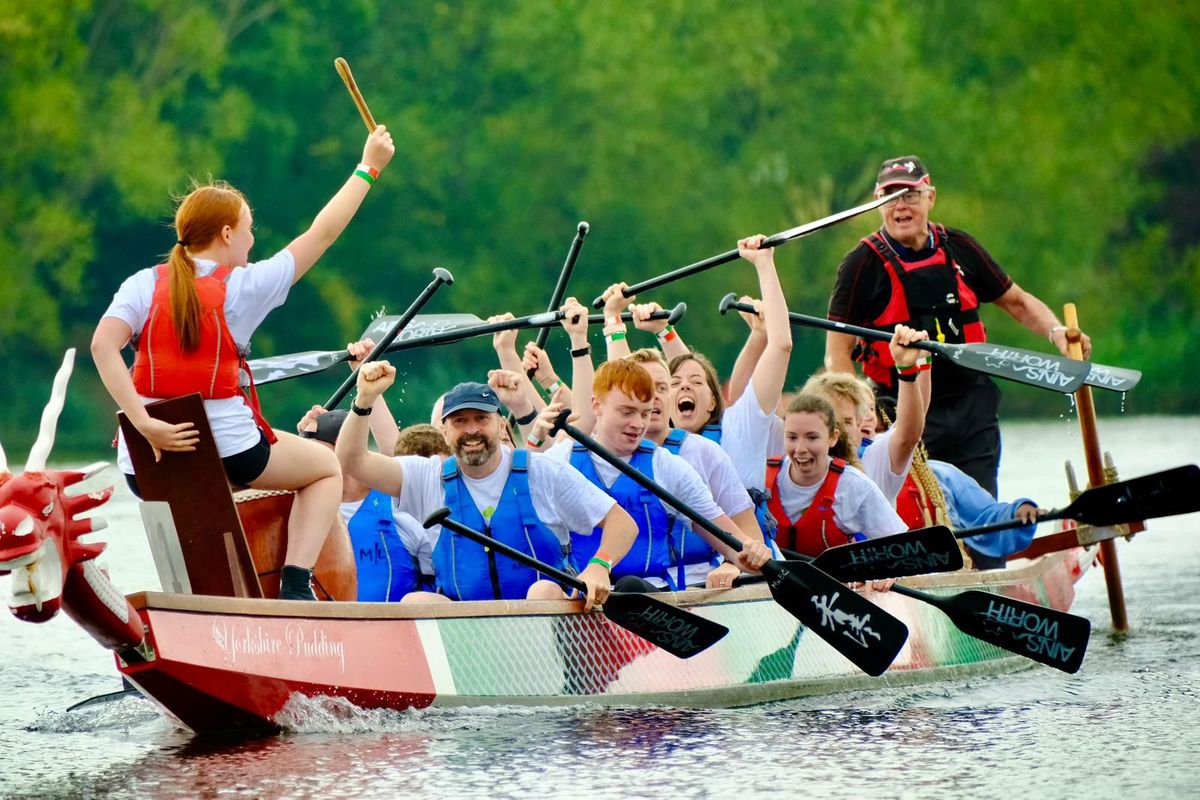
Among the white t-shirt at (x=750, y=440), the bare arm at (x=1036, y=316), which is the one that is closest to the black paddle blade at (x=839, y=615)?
the white t-shirt at (x=750, y=440)

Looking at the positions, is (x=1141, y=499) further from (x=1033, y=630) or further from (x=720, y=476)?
(x=720, y=476)

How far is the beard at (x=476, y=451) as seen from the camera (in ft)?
20.3

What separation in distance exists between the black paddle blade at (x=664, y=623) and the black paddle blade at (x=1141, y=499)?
1668 mm

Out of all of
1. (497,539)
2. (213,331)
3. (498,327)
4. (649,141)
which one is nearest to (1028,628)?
(497,539)

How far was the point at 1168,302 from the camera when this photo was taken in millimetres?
28719

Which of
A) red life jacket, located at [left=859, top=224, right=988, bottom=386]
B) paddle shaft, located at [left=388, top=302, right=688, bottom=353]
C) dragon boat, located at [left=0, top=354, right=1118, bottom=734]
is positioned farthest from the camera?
red life jacket, located at [left=859, top=224, right=988, bottom=386]

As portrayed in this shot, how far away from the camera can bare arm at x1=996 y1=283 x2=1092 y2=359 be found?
8125 mm

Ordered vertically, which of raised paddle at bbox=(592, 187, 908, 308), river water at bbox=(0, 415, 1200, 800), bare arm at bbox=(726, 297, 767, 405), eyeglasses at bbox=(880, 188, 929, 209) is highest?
eyeglasses at bbox=(880, 188, 929, 209)

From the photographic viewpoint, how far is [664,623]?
620 centimetres

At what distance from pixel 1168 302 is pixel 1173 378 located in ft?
5.74

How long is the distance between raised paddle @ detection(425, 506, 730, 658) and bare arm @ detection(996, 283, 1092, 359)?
2501 mm

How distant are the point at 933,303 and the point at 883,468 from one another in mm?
905

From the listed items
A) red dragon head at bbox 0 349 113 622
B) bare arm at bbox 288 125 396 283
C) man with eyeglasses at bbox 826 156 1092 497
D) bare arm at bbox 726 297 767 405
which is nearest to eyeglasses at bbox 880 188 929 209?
man with eyeglasses at bbox 826 156 1092 497

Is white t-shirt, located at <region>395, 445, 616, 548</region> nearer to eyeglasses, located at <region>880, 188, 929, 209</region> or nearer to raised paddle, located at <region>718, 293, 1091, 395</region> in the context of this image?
raised paddle, located at <region>718, 293, 1091, 395</region>
